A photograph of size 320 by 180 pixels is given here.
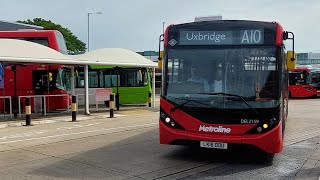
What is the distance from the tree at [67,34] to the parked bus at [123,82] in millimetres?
36789

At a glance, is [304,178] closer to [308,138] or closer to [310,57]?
[308,138]

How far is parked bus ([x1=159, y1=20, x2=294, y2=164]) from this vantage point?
26.2 ft

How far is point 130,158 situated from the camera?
8977 millimetres

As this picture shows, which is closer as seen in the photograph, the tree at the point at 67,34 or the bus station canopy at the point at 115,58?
the bus station canopy at the point at 115,58

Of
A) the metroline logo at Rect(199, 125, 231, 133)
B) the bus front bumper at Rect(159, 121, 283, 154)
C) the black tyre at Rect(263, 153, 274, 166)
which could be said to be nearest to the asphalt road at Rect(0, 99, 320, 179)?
the black tyre at Rect(263, 153, 274, 166)

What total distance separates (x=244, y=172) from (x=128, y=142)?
13.7 feet

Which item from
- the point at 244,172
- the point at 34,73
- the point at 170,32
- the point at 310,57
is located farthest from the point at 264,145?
the point at 310,57

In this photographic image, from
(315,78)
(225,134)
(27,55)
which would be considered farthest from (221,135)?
(315,78)

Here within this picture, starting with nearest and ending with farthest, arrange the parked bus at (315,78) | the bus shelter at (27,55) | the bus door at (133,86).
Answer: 1. the bus shelter at (27,55)
2. the bus door at (133,86)
3. the parked bus at (315,78)

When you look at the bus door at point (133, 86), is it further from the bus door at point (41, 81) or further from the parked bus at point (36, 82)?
the bus door at point (41, 81)

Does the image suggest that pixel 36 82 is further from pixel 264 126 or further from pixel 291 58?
pixel 264 126

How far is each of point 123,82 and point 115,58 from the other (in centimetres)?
361

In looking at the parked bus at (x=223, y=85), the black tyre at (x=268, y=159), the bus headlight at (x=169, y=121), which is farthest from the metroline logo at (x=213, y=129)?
the black tyre at (x=268, y=159)

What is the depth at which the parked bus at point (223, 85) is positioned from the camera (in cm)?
798
